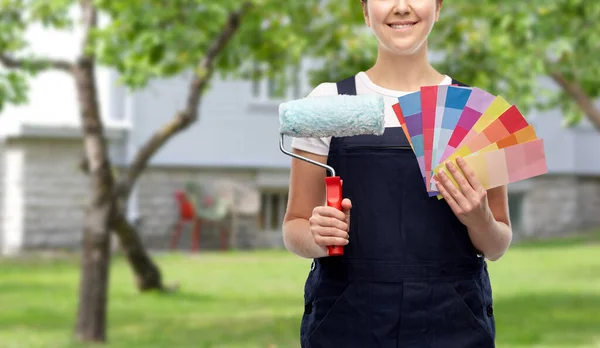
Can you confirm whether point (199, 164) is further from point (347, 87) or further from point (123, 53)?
point (347, 87)

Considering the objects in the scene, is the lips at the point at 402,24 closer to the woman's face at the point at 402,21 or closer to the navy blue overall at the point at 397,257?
the woman's face at the point at 402,21

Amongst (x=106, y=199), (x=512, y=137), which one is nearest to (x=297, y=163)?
(x=512, y=137)

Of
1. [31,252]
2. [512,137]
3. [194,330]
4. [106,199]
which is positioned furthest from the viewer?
[31,252]

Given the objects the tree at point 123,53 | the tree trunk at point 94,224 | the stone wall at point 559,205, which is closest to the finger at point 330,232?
the tree at point 123,53

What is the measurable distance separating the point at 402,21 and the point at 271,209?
1924 centimetres

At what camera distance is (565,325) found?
1106cm

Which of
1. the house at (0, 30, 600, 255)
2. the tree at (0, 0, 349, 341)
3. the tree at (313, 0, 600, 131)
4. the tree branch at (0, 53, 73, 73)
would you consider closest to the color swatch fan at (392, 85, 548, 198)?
the tree at (313, 0, 600, 131)

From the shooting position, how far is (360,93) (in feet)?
9.96

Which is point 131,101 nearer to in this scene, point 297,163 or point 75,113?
Answer: point 75,113

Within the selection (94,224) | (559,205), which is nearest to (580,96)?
(94,224)

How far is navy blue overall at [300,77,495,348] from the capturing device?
2.89 meters

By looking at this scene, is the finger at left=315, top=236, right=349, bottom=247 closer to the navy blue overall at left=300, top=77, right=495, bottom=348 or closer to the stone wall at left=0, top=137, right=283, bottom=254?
the navy blue overall at left=300, top=77, right=495, bottom=348

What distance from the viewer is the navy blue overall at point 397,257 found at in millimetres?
2891

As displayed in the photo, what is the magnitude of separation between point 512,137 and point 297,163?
2.06 ft
